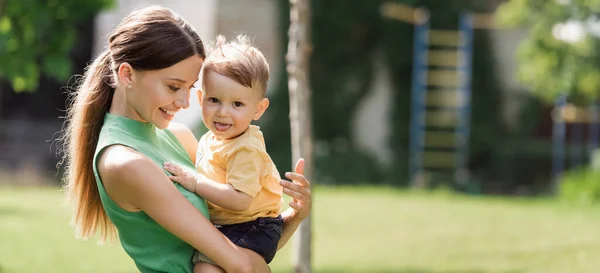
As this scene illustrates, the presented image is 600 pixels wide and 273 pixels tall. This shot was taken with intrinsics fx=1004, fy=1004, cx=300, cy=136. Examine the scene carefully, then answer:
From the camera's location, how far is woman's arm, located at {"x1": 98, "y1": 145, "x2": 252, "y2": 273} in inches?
103

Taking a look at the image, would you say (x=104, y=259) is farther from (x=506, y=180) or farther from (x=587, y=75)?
(x=506, y=180)

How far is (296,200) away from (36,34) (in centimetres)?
465

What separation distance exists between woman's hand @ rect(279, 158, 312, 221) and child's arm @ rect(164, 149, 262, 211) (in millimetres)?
121

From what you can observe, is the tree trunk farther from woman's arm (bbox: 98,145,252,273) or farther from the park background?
the park background

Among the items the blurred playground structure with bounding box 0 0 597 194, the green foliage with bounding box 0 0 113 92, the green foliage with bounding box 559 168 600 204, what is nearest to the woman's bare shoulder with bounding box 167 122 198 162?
the green foliage with bounding box 0 0 113 92

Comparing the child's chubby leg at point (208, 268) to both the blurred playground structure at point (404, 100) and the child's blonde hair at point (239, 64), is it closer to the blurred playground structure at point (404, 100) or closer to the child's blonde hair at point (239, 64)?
the child's blonde hair at point (239, 64)

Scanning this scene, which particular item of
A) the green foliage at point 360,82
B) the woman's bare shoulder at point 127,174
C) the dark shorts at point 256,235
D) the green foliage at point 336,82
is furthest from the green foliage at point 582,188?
the woman's bare shoulder at point 127,174

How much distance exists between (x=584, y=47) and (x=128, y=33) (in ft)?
35.5

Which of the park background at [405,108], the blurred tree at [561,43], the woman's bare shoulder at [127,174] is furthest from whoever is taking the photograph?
the park background at [405,108]

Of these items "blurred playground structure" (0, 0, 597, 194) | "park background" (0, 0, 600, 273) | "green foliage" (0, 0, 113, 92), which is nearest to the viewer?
"green foliage" (0, 0, 113, 92)

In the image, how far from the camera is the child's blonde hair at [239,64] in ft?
9.12

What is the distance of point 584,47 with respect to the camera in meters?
12.7

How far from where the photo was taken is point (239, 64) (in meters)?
2.78

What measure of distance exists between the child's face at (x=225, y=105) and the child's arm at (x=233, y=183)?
76 millimetres
